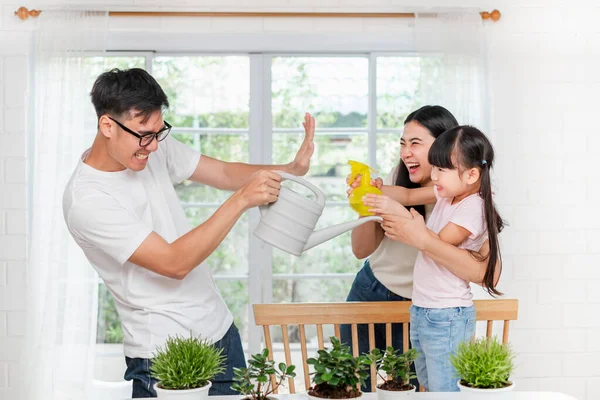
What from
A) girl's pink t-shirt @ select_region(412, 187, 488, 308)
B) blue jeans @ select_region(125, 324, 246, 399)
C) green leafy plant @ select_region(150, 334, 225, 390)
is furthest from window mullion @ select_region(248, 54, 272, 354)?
green leafy plant @ select_region(150, 334, 225, 390)

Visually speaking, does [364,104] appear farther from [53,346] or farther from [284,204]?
[284,204]

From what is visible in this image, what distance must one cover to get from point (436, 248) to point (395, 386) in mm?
545

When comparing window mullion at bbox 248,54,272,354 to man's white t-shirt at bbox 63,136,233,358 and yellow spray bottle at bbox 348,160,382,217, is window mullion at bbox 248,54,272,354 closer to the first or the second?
man's white t-shirt at bbox 63,136,233,358

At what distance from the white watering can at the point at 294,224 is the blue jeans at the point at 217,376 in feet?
1.20

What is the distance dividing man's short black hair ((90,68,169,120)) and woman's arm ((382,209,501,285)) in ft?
2.21

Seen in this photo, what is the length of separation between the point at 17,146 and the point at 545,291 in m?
2.76

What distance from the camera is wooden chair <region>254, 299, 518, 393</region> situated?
1954 millimetres

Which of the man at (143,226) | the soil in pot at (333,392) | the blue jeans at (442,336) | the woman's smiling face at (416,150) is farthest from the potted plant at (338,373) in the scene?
the woman's smiling face at (416,150)

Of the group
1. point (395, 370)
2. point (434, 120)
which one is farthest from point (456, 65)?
point (395, 370)

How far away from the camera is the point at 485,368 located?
4.30 ft

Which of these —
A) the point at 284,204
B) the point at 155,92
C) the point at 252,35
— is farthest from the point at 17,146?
the point at 284,204

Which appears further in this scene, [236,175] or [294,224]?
[236,175]

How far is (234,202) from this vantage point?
5.86ft

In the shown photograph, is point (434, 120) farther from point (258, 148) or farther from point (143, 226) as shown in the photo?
point (258, 148)
